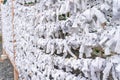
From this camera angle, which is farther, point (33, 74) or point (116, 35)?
point (33, 74)

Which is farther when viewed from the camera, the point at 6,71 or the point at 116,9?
the point at 6,71

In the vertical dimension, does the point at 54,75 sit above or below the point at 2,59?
above

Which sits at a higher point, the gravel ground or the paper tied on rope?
the paper tied on rope

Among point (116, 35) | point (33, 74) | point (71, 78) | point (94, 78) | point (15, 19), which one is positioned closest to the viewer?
point (116, 35)

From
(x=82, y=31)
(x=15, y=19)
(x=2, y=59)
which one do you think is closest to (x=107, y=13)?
(x=82, y=31)

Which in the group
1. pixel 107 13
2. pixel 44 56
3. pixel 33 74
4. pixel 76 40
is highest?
pixel 107 13

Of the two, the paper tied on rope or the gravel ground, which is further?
the gravel ground

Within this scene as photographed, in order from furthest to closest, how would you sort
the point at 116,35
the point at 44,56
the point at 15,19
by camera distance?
the point at 15,19, the point at 44,56, the point at 116,35

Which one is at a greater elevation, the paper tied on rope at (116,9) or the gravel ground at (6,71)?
the paper tied on rope at (116,9)

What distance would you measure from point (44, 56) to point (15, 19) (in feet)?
6.59

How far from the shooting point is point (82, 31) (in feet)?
6.50

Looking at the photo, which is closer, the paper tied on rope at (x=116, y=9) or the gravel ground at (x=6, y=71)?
the paper tied on rope at (x=116, y=9)

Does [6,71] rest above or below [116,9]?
below

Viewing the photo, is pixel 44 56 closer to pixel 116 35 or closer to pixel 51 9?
pixel 51 9
